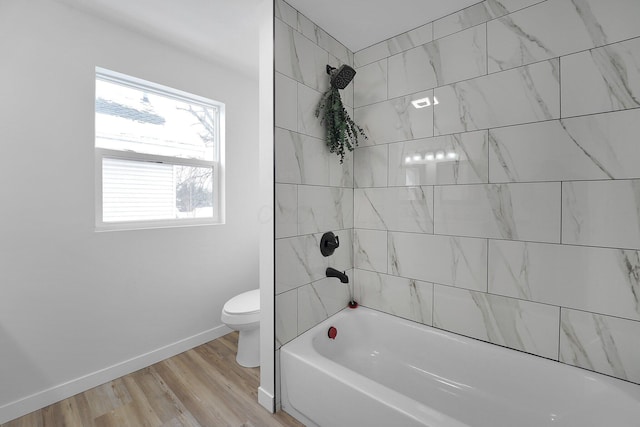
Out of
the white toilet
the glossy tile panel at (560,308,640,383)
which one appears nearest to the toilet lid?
the white toilet

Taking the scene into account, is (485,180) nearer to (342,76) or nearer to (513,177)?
(513,177)

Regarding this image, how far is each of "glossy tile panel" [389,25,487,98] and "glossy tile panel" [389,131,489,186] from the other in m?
0.37

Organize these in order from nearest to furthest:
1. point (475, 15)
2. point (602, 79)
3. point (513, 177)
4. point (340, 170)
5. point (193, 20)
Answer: point (602, 79) → point (513, 177) → point (475, 15) → point (193, 20) → point (340, 170)

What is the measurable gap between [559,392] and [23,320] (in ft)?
9.64

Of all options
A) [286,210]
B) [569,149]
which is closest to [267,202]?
[286,210]

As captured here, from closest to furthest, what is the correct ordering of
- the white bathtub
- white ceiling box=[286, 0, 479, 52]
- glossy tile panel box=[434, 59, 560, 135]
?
the white bathtub < glossy tile panel box=[434, 59, 560, 135] < white ceiling box=[286, 0, 479, 52]

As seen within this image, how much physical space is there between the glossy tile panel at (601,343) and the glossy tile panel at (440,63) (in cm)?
142

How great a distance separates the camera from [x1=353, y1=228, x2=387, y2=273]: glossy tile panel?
2.04m

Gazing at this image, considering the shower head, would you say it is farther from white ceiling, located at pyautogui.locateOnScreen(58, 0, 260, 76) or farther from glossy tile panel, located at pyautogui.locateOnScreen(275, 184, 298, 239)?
glossy tile panel, located at pyautogui.locateOnScreen(275, 184, 298, 239)

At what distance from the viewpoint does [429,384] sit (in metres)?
1.68

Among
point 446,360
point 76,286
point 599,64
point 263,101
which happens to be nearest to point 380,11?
point 263,101

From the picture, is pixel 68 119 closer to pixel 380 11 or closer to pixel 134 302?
pixel 134 302

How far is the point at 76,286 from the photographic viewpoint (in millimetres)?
1730

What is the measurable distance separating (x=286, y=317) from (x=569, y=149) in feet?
5.77
